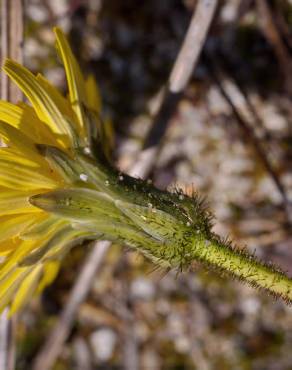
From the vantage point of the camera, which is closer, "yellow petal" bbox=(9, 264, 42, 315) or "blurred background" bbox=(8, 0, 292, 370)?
"yellow petal" bbox=(9, 264, 42, 315)

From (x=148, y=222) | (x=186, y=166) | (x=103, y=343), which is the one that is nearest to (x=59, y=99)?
(x=148, y=222)

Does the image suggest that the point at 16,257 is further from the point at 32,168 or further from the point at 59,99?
the point at 59,99

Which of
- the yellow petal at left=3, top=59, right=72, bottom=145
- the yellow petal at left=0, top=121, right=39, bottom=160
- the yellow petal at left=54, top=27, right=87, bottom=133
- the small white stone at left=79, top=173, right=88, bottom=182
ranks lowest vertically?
the yellow petal at left=0, top=121, right=39, bottom=160

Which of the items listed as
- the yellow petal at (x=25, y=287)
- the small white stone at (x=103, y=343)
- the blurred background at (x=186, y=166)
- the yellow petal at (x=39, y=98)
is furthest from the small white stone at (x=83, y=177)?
the small white stone at (x=103, y=343)

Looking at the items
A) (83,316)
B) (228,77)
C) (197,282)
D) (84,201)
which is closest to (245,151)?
(228,77)

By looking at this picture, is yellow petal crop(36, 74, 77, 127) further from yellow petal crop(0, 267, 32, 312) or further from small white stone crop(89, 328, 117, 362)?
small white stone crop(89, 328, 117, 362)

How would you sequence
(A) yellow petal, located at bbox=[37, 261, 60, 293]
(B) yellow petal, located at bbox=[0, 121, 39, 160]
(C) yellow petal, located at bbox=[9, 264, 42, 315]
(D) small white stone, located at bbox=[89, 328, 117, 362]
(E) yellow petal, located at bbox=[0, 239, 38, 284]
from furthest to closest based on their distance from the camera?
(D) small white stone, located at bbox=[89, 328, 117, 362] → (A) yellow petal, located at bbox=[37, 261, 60, 293] → (C) yellow petal, located at bbox=[9, 264, 42, 315] → (E) yellow petal, located at bbox=[0, 239, 38, 284] → (B) yellow petal, located at bbox=[0, 121, 39, 160]

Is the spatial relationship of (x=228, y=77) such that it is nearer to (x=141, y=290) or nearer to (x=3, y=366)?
(x=141, y=290)

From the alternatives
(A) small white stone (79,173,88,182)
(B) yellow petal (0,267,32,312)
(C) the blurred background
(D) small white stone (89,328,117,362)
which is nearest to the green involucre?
(A) small white stone (79,173,88,182)
